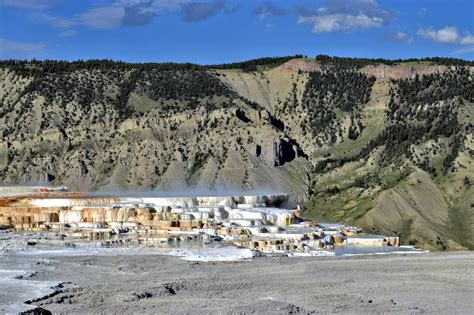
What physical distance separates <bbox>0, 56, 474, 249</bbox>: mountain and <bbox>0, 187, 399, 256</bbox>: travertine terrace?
44.8 ft

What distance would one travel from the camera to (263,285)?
151 feet

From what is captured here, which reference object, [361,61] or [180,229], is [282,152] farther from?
[180,229]

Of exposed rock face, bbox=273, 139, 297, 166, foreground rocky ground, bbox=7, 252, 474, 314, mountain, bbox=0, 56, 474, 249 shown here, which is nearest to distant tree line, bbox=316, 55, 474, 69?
mountain, bbox=0, 56, 474, 249

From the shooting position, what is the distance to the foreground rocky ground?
130ft

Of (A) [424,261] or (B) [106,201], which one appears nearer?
(A) [424,261]

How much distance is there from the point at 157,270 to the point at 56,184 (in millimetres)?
65963

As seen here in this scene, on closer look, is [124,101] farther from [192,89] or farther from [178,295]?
[178,295]

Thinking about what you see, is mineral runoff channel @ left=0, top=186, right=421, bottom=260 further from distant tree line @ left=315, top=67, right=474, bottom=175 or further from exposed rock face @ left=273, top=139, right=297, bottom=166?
exposed rock face @ left=273, top=139, right=297, bottom=166

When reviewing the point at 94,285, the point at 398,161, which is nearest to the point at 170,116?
the point at 398,161

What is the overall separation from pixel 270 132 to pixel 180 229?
162 feet

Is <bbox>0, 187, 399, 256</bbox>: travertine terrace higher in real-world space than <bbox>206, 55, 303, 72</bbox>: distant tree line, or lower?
lower

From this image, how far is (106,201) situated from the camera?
76.2m

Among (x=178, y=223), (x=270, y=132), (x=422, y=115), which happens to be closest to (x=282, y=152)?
(x=270, y=132)

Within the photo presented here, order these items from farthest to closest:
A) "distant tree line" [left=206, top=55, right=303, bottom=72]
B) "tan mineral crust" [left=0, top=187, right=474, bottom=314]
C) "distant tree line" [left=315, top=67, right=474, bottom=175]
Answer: "distant tree line" [left=206, top=55, right=303, bottom=72] → "distant tree line" [left=315, top=67, right=474, bottom=175] → "tan mineral crust" [left=0, top=187, right=474, bottom=314]
